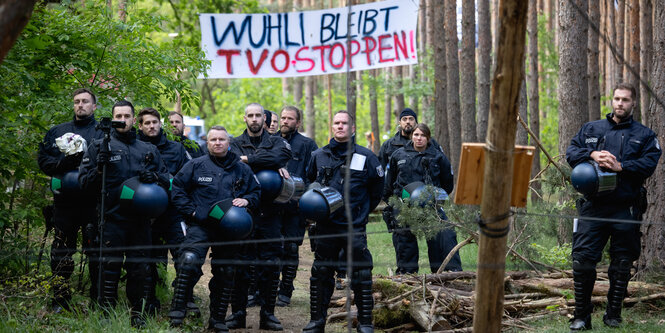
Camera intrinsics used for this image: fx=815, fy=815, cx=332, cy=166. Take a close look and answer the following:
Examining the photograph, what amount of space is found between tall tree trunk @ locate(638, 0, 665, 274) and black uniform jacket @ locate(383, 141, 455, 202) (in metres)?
2.42

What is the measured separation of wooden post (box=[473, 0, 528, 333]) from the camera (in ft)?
16.8

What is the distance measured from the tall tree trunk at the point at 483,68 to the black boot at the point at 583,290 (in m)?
10.6

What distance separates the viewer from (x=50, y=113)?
8.44 metres

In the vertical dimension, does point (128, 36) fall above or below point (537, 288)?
above

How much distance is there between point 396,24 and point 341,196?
250 inches

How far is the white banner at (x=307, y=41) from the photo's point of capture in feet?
43.0

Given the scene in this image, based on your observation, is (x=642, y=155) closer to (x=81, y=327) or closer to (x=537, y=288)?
(x=537, y=288)

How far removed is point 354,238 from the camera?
754cm

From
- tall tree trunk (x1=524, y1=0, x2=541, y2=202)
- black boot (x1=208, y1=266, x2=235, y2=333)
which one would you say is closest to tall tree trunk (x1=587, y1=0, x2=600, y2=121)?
tall tree trunk (x1=524, y1=0, x2=541, y2=202)

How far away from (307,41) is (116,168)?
6270 millimetres

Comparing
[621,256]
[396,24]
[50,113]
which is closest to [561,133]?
[396,24]

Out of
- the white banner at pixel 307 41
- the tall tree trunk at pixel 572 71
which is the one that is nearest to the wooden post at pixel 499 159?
the tall tree trunk at pixel 572 71

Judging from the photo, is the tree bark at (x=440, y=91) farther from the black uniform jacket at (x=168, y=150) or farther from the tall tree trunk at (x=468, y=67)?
the black uniform jacket at (x=168, y=150)

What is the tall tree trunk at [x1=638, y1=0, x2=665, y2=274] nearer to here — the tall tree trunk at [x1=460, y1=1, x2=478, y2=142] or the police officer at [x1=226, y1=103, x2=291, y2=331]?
the police officer at [x1=226, y1=103, x2=291, y2=331]
